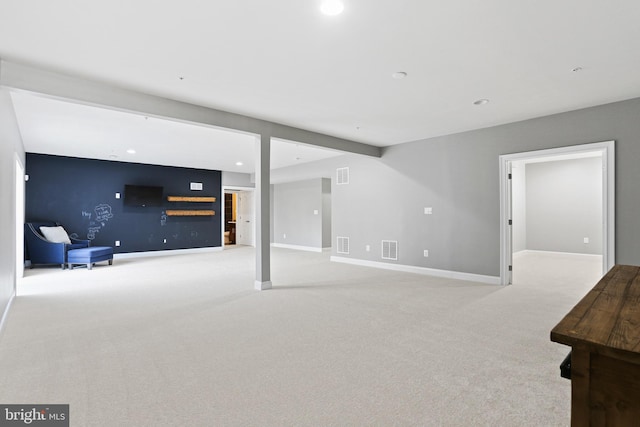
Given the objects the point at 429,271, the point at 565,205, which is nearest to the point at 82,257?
the point at 429,271

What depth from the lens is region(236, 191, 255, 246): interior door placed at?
464 inches

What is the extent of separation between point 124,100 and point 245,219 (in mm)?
8538

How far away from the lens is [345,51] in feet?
9.42

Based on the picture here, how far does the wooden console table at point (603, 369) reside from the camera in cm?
91

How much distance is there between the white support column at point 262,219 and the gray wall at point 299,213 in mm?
5229

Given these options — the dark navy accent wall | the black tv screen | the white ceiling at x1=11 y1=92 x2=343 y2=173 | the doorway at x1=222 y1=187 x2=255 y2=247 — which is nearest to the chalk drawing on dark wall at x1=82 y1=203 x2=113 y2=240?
the dark navy accent wall

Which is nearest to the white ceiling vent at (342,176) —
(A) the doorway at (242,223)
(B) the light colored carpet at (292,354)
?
(B) the light colored carpet at (292,354)

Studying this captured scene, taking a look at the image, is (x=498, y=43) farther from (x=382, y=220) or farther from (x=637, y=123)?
(x=382, y=220)

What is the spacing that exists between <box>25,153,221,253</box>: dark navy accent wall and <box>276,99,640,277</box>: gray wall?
177 inches

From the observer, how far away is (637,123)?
406 centimetres

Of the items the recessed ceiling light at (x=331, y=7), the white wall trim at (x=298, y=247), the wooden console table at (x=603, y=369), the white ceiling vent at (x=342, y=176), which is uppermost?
the recessed ceiling light at (x=331, y=7)

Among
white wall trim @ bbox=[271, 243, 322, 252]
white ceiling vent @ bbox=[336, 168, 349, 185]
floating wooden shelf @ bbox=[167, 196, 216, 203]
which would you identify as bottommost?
white wall trim @ bbox=[271, 243, 322, 252]

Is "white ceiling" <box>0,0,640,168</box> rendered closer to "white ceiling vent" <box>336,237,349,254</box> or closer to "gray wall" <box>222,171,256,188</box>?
"white ceiling vent" <box>336,237,349,254</box>

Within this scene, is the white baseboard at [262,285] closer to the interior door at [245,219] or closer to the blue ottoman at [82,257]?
the blue ottoman at [82,257]
